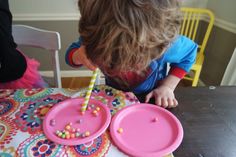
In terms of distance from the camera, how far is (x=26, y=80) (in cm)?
90

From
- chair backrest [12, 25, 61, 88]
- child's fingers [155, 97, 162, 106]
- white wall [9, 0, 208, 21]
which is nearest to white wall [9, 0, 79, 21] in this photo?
white wall [9, 0, 208, 21]

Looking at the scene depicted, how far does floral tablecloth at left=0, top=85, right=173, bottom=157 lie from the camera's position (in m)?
0.46

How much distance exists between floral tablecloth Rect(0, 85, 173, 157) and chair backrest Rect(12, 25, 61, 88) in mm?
350

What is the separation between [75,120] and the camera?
544 mm

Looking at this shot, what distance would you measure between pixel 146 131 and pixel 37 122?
0.28 metres

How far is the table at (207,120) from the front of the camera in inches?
19.3

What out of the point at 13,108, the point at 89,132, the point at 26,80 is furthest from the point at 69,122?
the point at 26,80

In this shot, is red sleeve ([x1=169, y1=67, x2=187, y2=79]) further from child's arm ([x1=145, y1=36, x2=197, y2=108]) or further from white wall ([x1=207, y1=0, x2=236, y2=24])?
white wall ([x1=207, y1=0, x2=236, y2=24])

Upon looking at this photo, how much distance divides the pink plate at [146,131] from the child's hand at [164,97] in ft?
0.13

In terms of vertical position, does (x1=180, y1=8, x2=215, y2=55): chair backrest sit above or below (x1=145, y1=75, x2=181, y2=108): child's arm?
below

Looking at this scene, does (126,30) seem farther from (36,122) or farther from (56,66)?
(56,66)

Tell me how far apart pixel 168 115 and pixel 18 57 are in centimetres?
65

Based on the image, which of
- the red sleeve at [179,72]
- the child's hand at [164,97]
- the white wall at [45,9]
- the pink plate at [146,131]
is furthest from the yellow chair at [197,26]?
the pink plate at [146,131]

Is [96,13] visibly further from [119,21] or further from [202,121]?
[202,121]
